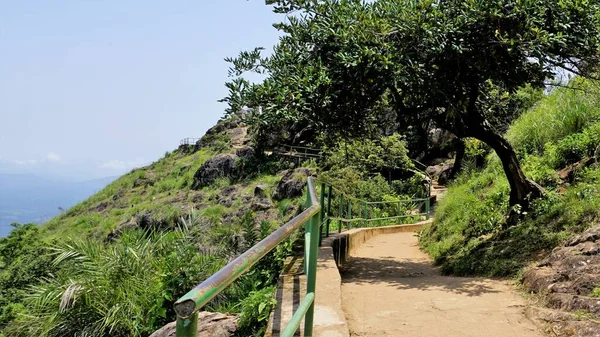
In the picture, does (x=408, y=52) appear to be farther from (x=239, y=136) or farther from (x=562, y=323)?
(x=239, y=136)

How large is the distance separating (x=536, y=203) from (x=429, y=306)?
3830 mm

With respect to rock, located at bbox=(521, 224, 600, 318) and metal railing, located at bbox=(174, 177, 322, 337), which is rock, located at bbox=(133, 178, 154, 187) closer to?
rock, located at bbox=(521, 224, 600, 318)

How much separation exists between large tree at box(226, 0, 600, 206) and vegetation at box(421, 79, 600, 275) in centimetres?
188

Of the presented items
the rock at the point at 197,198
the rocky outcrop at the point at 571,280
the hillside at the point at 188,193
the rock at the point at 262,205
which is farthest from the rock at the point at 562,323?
the rock at the point at 197,198

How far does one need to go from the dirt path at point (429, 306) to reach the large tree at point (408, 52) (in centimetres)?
246

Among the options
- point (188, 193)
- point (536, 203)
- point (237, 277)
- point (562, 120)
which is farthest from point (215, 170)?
point (237, 277)

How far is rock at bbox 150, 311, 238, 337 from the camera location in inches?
187

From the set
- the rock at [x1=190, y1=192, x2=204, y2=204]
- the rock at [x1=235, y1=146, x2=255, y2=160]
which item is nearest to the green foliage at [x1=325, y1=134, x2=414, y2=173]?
the rock at [x1=235, y1=146, x2=255, y2=160]

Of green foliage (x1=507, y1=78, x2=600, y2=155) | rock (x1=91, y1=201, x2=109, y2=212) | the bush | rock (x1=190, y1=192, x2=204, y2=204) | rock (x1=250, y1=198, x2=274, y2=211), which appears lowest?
rock (x1=91, y1=201, x2=109, y2=212)

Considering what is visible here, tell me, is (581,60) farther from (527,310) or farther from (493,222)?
(527,310)

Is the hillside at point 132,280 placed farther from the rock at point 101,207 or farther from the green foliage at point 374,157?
the rock at point 101,207

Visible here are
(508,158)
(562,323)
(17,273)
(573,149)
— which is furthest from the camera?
(17,273)

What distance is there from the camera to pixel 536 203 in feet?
26.2

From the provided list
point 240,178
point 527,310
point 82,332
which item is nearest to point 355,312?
point 527,310
